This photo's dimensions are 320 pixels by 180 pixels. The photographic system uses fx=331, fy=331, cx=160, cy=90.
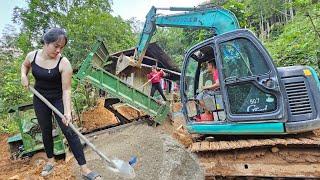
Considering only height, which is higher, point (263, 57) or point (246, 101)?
point (263, 57)

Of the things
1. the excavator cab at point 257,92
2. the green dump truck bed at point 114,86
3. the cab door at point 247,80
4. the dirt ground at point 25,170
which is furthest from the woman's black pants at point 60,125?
the green dump truck bed at point 114,86

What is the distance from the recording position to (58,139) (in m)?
7.93

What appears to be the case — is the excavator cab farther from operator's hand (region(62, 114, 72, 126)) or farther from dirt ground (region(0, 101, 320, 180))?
operator's hand (region(62, 114, 72, 126))

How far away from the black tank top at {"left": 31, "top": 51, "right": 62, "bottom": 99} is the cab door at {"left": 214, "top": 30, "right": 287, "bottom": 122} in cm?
197

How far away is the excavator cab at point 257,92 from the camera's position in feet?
12.8

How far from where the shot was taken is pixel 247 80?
4.04 metres

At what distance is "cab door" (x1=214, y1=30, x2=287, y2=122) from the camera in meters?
3.94

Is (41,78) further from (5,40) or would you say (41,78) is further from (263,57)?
(5,40)

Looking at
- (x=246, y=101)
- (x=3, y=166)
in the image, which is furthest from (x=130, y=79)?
(x=246, y=101)

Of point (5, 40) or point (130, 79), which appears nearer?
point (130, 79)

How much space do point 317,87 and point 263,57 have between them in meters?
0.74

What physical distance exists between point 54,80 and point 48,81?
0.07 m

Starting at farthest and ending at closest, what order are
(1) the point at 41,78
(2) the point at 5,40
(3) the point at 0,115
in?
(2) the point at 5,40 < (3) the point at 0,115 < (1) the point at 41,78

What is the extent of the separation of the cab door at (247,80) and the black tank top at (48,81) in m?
1.97
